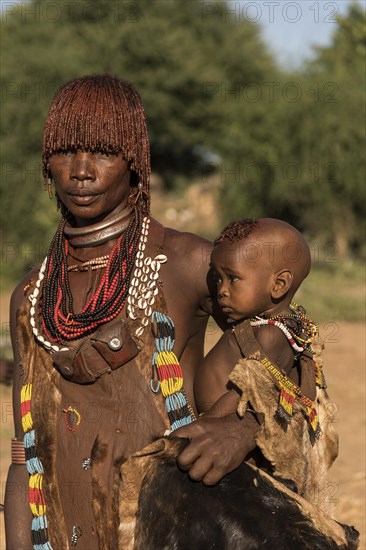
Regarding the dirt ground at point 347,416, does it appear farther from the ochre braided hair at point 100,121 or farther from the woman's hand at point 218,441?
the ochre braided hair at point 100,121

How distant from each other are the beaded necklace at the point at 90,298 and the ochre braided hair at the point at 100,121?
0.59 ft

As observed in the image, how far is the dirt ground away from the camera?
6.90 meters

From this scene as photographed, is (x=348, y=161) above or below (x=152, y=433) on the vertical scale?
above

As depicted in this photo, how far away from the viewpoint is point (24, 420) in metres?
3.17

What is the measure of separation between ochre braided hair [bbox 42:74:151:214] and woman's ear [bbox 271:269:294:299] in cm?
49

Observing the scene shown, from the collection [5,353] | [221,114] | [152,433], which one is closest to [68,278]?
[152,433]

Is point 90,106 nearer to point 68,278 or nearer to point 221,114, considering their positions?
point 68,278

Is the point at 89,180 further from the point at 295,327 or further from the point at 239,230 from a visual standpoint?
the point at 295,327

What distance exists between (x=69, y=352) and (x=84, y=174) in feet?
1.80

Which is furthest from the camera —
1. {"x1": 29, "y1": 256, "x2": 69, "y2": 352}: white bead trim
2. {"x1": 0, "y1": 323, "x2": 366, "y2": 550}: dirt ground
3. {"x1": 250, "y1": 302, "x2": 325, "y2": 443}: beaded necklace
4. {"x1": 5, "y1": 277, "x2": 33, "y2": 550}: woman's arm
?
{"x1": 0, "y1": 323, "x2": 366, "y2": 550}: dirt ground

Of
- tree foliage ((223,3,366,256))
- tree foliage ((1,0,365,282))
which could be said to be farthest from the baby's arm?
tree foliage ((223,3,366,256))

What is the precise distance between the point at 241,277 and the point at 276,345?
0.23 meters

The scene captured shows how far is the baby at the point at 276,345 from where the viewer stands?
288 cm

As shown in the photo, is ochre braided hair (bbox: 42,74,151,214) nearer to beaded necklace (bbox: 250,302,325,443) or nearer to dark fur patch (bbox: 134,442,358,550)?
beaded necklace (bbox: 250,302,325,443)
